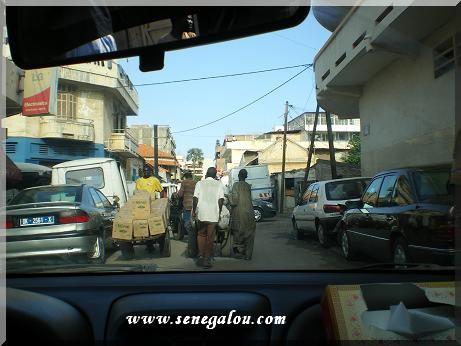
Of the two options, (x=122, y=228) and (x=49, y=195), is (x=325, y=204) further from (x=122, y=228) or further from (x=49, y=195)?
(x=49, y=195)

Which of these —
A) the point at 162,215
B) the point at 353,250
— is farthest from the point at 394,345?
the point at 162,215

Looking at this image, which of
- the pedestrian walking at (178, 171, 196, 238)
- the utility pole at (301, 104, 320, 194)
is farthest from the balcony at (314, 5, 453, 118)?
the pedestrian walking at (178, 171, 196, 238)

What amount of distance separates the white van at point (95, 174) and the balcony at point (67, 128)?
0.20 metres

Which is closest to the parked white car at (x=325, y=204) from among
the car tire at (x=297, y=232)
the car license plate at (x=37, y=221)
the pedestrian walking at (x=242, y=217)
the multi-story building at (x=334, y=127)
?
the car tire at (x=297, y=232)

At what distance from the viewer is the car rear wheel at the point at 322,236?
326cm

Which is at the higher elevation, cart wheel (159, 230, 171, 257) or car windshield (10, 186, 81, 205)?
car windshield (10, 186, 81, 205)

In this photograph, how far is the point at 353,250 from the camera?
298 cm

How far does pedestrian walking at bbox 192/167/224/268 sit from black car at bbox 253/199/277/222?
347 mm

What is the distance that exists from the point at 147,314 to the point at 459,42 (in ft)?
5.99

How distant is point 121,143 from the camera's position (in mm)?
2920

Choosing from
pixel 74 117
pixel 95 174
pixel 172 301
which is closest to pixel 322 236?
pixel 172 301

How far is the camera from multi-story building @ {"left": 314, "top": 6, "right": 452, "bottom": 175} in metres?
2.34

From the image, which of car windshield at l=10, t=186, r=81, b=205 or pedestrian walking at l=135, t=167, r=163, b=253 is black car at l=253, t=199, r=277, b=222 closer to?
pedestrian walking at l=135, t=167, r=163, b=253

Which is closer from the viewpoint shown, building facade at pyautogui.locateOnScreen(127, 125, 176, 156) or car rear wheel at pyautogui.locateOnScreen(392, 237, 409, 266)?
building facade at pyautogui.locateOnScreen(127, 125, 176, 156)
